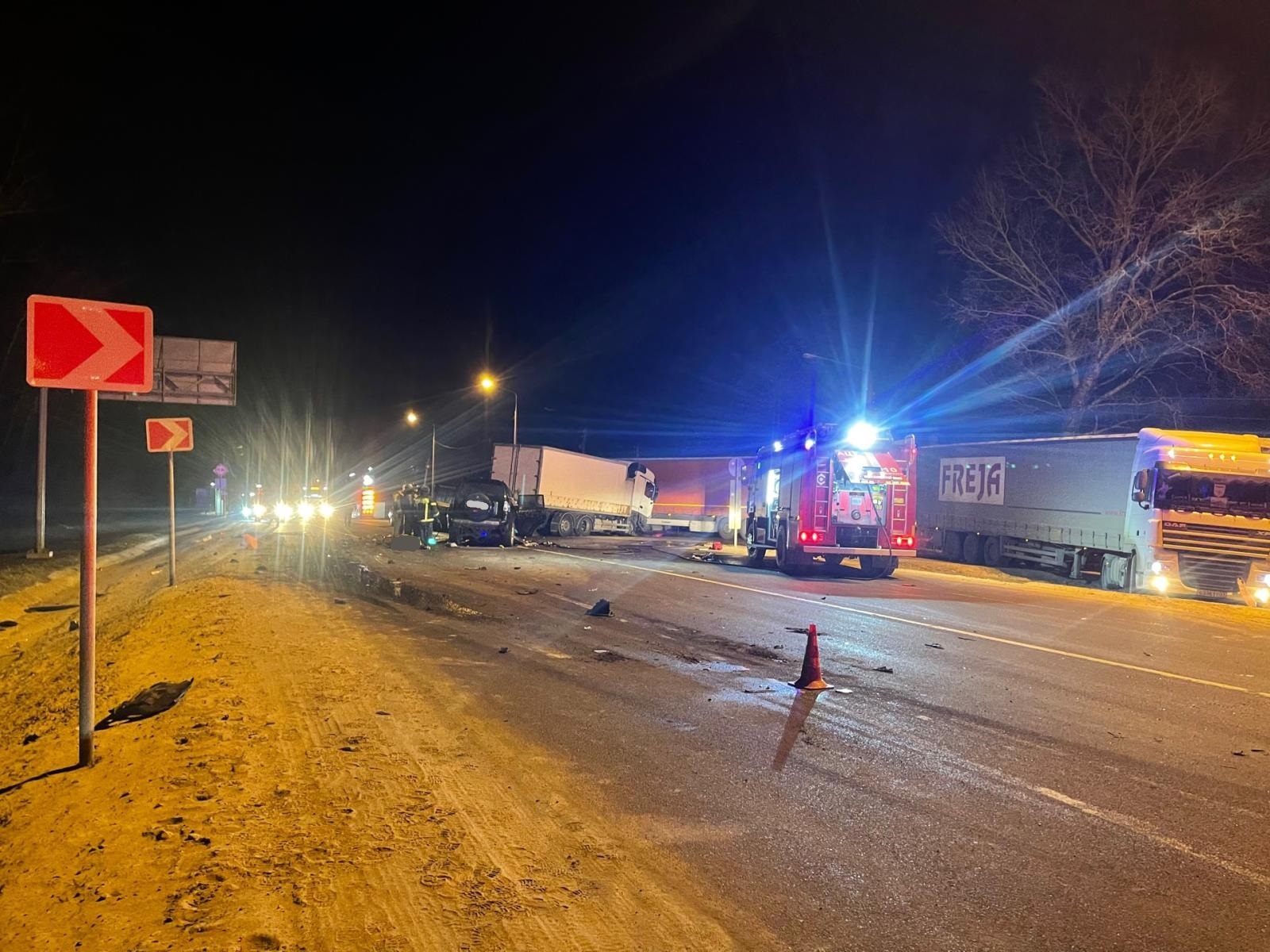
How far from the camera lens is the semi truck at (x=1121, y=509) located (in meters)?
16.4

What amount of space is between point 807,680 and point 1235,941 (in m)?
4.39

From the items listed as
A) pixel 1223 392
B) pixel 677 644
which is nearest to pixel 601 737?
pixel 677 644

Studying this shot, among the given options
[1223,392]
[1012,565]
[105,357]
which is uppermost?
[1223,392]

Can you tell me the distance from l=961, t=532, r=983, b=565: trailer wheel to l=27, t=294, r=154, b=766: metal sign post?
2420 cm

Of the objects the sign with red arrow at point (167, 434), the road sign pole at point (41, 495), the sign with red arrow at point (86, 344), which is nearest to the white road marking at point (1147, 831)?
the sign with red arrow at point (86, 344)

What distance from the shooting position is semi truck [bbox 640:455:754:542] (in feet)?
131

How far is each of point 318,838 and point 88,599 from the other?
7.70ft

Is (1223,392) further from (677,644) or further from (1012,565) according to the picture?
(677,644)

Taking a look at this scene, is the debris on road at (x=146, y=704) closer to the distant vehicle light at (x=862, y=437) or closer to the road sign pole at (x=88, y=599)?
the road sign pole at (x=88, y=599)

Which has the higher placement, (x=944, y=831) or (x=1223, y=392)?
(x=1223, y=392)

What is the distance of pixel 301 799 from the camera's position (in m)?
4.63

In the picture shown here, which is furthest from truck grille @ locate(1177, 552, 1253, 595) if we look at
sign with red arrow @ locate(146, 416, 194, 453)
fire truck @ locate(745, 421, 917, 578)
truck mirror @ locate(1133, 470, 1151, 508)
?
sign with red arrow @ locate(146, 416, 194, 453)

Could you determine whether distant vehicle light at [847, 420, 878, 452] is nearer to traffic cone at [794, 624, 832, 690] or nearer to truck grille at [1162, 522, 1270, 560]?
truck grille at [1162, 522, 1270, 560]

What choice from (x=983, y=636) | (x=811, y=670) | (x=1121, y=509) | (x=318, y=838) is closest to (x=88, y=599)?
(x=318, y=838)
